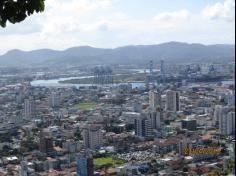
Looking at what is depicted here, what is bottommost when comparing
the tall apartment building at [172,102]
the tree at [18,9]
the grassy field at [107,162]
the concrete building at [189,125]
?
the grassy field at [107,162]

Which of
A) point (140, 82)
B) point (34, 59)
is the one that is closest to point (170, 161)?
point (140, 82)

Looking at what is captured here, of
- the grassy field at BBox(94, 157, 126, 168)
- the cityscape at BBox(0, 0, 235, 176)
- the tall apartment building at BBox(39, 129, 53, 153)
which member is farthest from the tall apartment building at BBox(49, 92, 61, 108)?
the grassy field at BBox(94, 157, 126, 168)

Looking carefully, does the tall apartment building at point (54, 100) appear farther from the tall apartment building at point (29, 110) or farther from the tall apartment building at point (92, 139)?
the tall apartment building at point (92, 139)

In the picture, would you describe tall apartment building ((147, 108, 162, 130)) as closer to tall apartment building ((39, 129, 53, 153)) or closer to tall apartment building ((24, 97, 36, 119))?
tall apartment building ((39, 129, 53, 153))

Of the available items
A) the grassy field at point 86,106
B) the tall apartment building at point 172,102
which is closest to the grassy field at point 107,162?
the tall apartment building at point 172,102

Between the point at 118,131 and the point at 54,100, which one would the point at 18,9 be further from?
the point at 54,100

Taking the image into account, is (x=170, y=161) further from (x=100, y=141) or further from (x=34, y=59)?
(x=34, y=59)
